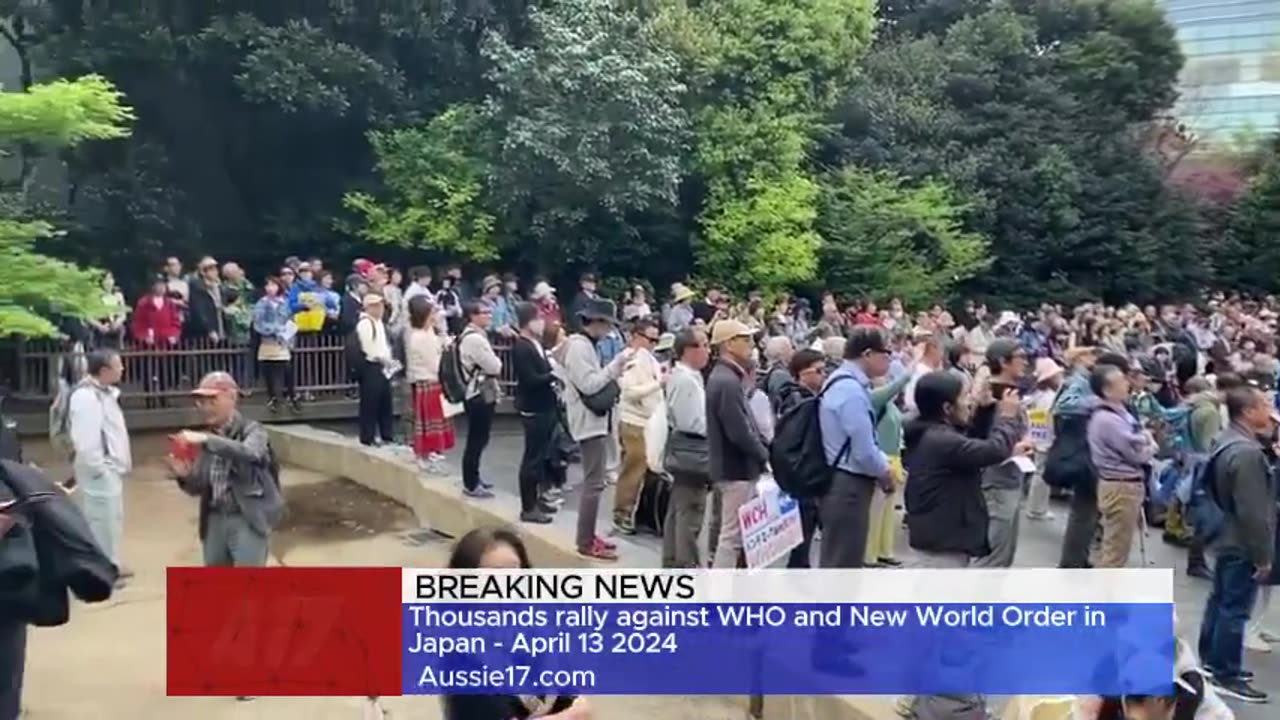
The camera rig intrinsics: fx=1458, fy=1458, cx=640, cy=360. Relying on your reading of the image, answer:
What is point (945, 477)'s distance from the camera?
6801 millimetres

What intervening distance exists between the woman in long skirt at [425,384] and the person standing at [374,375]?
868 millimetres

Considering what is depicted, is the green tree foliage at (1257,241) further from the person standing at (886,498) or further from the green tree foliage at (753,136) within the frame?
the person standing at (886,498)

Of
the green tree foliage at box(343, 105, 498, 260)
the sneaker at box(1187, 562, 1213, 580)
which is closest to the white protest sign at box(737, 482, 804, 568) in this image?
the sneaker at box(1187, 562, 1213, 580)

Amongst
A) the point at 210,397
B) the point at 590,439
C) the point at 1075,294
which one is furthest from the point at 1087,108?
the point at 210,397

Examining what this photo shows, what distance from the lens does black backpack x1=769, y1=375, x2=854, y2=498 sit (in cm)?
741

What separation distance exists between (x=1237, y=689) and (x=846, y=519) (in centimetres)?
256

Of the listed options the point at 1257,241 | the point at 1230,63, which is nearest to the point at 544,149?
Result: the point at 1257,241

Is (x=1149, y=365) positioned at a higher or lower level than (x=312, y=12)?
lower

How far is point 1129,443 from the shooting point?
886 centimetres

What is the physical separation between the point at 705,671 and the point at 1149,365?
31.4ft

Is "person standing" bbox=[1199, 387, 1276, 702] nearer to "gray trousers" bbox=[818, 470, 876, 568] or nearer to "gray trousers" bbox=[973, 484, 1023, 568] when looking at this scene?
"gray trousers" bbox=[973, 484, 1023, 568]

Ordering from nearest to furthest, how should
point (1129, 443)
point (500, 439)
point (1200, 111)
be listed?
point (1129, 443)
point (500, 439)
point (1200, 111)

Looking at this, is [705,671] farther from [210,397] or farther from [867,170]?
[867,170]

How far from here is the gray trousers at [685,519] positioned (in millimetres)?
8492
